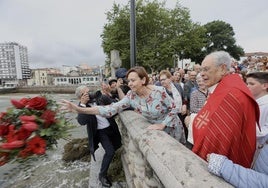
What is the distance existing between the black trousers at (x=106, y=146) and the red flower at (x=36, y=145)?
7.49 ft

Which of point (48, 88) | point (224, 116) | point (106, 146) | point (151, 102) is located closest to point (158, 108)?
point (151, 102)

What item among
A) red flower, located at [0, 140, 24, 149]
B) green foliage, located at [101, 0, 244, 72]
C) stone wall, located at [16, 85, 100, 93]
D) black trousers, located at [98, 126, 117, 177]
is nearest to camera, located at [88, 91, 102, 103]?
black trousers, located at [98, 126, 117, 177]

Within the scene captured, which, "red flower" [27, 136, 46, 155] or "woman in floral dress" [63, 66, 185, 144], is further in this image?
"woman in floral dress" [63, 66, 185, 144]

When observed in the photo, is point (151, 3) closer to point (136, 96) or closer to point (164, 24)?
point (164, 24)

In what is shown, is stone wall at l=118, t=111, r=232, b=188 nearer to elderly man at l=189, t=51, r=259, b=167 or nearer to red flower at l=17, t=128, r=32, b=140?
elderly man at l=189, t=51, r=259, b=167

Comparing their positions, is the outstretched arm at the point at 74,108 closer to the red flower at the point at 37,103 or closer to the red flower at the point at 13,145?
the red flower at the point at 37,103

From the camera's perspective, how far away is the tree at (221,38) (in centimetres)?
4569

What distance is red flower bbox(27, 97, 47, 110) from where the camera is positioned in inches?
64.5

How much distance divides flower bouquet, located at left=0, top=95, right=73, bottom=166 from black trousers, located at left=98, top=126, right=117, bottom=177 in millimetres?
1992

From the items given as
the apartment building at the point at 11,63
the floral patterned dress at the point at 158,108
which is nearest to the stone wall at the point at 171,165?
the floral patterned dress at the point at 158,108

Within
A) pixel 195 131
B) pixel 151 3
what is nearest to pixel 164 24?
pixel 151 3

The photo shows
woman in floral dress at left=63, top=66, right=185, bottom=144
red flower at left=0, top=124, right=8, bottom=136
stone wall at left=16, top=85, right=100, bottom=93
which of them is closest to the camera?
red flower at left=0, top=124, right=8, bottom=136

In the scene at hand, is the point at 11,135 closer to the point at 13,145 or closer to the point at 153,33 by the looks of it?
the point at 13,145

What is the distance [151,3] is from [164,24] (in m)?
2.45
